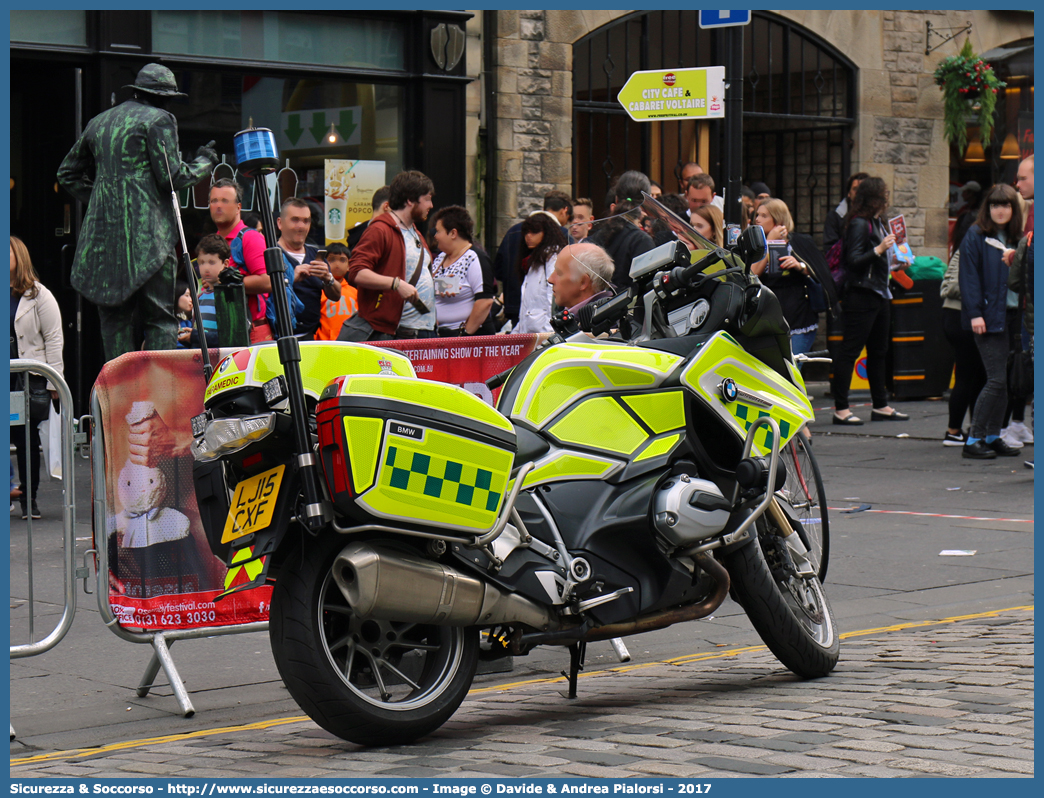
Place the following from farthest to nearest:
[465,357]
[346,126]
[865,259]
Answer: [346,126]
[865,259]
[465,357]

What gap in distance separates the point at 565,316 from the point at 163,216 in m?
3.37

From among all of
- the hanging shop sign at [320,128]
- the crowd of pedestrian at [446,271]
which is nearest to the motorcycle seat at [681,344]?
the crowd of pedestrian at [446,271]

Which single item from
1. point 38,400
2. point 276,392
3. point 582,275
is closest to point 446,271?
point 38,400

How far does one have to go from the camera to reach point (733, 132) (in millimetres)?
10539

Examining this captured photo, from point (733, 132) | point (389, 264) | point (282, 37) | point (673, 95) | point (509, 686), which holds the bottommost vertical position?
point (509, 686)

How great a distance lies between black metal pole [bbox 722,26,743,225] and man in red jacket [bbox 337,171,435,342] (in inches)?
82.1

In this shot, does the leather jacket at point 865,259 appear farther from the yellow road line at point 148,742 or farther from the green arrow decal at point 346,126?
the yellow road line at point 148,742

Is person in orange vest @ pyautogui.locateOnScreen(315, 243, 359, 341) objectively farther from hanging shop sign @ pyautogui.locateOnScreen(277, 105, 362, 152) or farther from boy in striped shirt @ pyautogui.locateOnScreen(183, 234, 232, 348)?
hanging shop sign @ pyautogui.locateOnScreen(277, 105, 362, 152)

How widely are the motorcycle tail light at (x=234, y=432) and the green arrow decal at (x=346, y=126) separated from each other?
10443mm

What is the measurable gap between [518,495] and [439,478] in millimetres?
596

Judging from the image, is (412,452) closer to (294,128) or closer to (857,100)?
(294,128)

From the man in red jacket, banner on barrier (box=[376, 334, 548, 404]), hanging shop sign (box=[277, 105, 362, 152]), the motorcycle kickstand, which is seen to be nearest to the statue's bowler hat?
the man in red jacket

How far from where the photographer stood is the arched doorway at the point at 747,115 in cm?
1694

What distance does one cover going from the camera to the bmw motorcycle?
4340 millimetres
